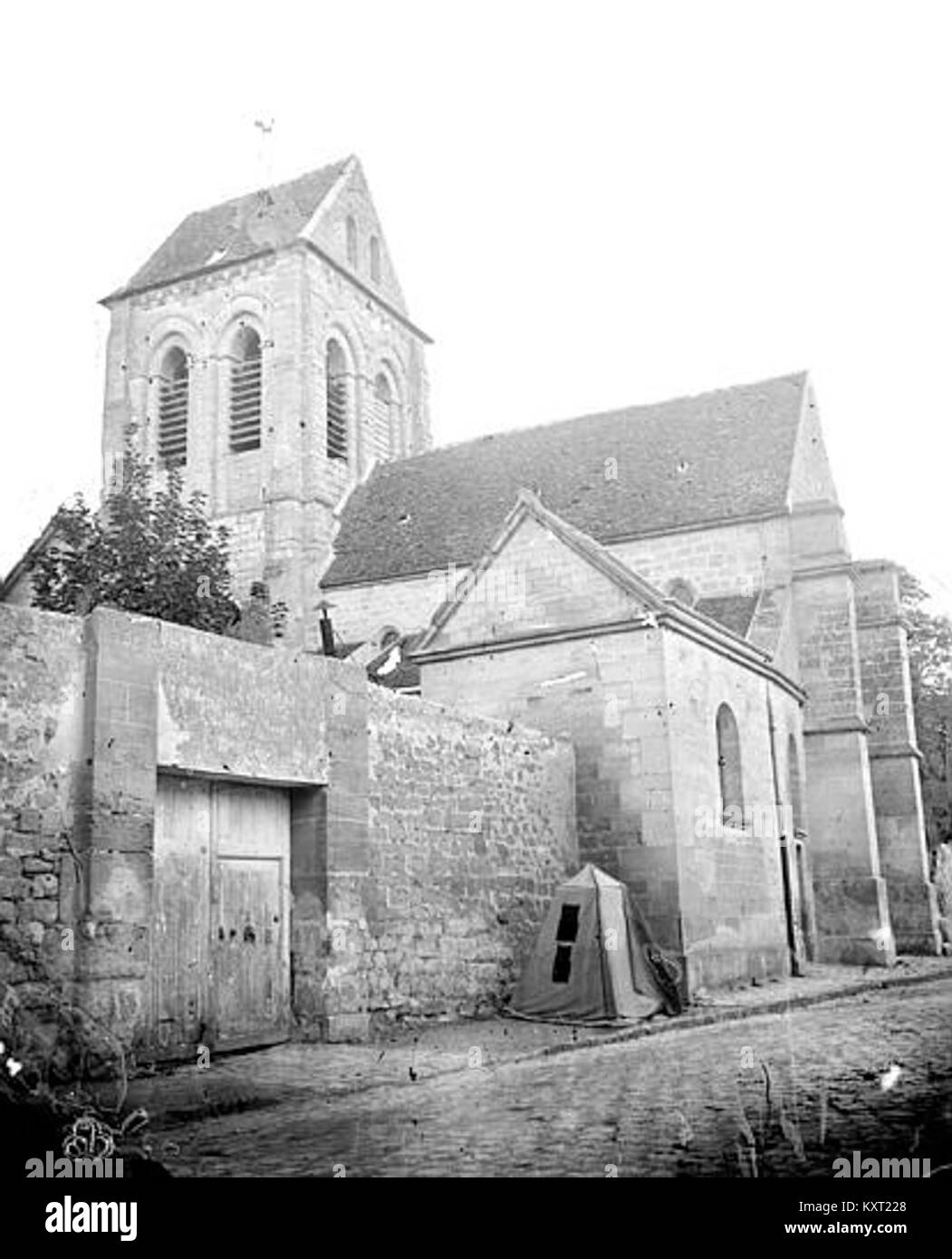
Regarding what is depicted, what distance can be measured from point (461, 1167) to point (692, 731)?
Answer: 1135 cm

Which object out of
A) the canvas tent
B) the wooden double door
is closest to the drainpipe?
the canvas tent

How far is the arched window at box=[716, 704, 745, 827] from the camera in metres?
17.8

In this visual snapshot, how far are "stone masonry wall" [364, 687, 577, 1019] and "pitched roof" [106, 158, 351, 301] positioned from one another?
22.3m

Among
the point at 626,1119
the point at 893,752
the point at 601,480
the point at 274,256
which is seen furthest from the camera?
the point at 274,256

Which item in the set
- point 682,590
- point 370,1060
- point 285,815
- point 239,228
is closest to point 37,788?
point 285,815

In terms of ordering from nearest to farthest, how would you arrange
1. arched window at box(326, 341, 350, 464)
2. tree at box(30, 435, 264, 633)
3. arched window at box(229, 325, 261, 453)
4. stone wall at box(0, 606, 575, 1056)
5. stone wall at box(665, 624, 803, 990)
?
stone wall at box(0, 606, 575, 1056)
stone wall at box(665, 624, 803, 990)
tree at box(30, 435, 264, 633)
arched window at box(229, 325, 261, 453)
arched window at box(326, 341, 350, 464)

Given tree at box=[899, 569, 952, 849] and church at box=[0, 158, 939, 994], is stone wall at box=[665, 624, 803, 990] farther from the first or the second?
tree at box=[899, 569, 952, 849]

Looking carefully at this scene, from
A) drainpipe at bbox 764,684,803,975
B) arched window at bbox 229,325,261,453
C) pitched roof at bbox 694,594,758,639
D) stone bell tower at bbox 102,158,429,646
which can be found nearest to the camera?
drainpipe at bbox 764,684,803,975

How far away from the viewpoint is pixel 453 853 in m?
13.6

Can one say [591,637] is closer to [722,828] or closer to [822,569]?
[722,828]

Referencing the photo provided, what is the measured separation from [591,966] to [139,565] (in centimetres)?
1386

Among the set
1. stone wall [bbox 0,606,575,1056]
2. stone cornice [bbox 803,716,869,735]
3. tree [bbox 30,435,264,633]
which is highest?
tree [bbox 30,435,264,633]

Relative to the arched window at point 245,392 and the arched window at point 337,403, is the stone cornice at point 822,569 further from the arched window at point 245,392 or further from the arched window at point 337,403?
the arched window at point 245,392
